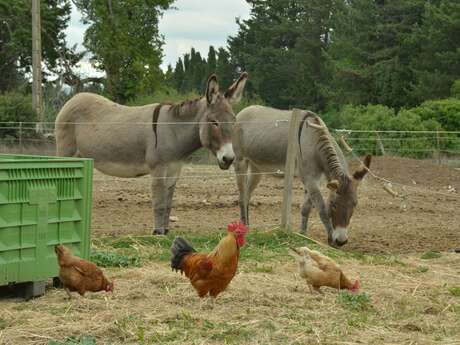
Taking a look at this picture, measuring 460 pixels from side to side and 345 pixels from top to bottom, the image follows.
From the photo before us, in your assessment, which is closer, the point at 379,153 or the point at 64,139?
the point at 64,139

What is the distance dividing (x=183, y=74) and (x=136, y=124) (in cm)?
6216

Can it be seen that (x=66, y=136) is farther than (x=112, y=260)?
Yes

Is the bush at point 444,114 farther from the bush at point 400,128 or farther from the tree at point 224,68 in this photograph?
the tree at point 224,68

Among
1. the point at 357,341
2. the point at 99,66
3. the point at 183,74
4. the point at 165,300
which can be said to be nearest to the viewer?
the point at 357,341

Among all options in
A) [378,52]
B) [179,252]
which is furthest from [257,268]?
[378,52]

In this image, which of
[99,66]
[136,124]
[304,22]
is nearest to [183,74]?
[304,22]

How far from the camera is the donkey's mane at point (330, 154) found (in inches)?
398

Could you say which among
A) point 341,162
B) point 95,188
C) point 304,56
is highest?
point 304,56

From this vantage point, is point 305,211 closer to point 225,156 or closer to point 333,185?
point 333,185

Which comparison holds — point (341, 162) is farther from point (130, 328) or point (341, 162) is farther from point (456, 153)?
point (456, 153)

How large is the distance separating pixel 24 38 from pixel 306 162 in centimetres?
3001

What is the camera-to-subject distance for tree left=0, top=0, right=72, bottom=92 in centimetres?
3809

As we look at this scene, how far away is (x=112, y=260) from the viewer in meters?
8.12

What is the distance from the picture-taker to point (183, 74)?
72188mm
